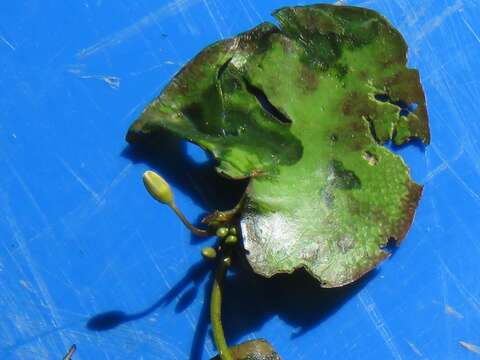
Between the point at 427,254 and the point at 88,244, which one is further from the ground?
the point at 88,244

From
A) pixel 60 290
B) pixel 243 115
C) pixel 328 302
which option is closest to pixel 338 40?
pixel 243 115

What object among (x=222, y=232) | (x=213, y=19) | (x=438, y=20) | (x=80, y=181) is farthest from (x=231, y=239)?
(x=438, y=20)

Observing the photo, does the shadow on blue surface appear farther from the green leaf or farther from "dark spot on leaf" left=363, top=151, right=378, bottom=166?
"dark spot on leaf" left=363, top=151, right=378, bottom=166

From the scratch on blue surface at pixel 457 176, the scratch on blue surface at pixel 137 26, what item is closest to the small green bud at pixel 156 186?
the scratch on blue surface at pixel 137 26

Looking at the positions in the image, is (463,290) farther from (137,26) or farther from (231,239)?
(137,26)

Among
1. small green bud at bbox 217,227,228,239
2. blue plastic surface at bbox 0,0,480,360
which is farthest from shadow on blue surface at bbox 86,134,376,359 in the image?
small green bud at bbox 217,227,228,239

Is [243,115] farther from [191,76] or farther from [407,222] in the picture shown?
[407,222]
